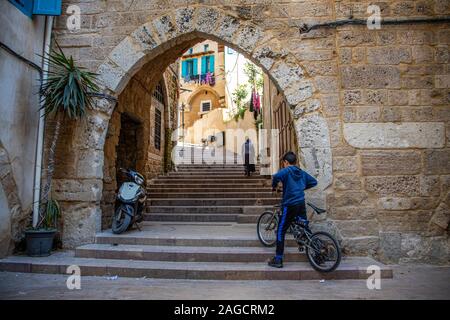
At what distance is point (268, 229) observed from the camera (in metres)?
4.48

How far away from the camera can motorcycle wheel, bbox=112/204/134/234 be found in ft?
15.5

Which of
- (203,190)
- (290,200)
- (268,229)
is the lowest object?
(268,229)

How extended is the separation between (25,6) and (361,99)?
15.9 ft

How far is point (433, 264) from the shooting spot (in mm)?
4074

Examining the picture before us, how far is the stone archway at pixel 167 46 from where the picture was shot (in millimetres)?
4363

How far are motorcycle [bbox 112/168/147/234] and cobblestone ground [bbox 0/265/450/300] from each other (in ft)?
3.98

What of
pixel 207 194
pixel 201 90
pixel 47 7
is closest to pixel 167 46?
pixel 47 7

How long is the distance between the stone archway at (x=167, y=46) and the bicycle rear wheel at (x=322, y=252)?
0.76 m

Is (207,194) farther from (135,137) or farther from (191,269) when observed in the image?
(191,269)

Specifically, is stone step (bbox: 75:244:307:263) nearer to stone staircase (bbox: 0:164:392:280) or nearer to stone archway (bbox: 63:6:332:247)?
stone staircase (bbox: 0:164:392:280)
